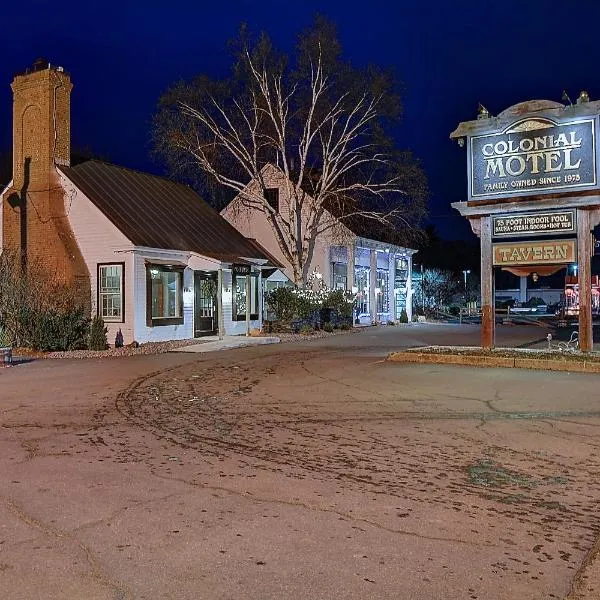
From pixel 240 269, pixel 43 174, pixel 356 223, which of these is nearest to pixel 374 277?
pixel 356 223

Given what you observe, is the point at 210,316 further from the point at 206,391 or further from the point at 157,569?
the point at 157,569

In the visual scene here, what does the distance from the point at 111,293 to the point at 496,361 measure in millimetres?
13166

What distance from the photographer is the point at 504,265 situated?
16812 mm

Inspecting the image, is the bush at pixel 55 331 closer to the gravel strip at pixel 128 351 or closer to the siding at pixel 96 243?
the gravel strip at pixel 128 351

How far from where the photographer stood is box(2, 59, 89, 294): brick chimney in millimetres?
23422

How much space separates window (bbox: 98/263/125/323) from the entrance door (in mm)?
3430

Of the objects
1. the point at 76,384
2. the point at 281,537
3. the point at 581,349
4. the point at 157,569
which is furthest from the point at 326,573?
the point at 581,349

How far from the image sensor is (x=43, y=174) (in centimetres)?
2405

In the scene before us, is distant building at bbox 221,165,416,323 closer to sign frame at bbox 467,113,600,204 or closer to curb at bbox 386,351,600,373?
sign frame at bbox 467,113,600,204

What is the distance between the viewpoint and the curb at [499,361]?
47.0 feet

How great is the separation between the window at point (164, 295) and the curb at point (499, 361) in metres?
9.50

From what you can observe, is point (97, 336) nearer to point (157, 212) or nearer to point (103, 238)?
point (103, 238)

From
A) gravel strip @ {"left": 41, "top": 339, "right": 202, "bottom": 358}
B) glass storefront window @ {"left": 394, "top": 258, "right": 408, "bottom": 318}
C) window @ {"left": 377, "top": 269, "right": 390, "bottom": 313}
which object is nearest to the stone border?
gravel strip @ {"left": 41, "top": 339, "right": 202, "bottom": 358}

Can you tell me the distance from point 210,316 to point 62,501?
68.6 ft
